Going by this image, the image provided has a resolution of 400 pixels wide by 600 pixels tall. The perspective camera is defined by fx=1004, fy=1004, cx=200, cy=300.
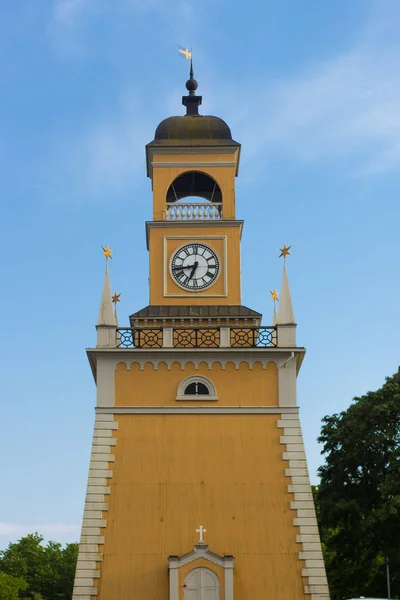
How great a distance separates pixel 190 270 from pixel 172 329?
2829 millimetres

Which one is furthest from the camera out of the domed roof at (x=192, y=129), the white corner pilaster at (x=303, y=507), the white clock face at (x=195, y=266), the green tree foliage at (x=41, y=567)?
the green tree foliage at (x=41, y=567)

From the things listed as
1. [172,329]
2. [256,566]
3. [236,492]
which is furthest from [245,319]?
[256,566]

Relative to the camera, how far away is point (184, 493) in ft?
84.7

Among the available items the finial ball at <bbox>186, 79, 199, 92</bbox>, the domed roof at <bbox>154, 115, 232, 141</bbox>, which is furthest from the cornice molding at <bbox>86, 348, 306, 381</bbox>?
the finial ball at <bbox>186, 79, 199, 92</bbox>

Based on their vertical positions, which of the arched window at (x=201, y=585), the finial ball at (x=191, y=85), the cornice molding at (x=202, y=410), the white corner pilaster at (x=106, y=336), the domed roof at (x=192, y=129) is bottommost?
the arched window at (x=201, y=585)

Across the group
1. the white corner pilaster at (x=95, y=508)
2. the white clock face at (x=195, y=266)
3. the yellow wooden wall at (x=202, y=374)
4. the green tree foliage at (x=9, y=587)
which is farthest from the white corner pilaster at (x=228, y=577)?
the green tree foliage at (x=9, y=587)

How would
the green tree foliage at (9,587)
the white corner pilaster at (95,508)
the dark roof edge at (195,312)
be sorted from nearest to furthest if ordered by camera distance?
the white corner pilaster at (95,508), the dark roof edge at (195,312), the green tree foliage at (9,587)

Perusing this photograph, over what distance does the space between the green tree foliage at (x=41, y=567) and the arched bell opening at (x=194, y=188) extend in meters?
34.7

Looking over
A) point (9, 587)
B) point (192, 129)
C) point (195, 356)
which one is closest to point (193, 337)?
point (195, 356)

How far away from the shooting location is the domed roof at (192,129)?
1236 inches

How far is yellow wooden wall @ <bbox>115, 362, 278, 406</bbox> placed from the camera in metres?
26.9

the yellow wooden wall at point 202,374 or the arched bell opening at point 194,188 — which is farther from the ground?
the arched bell opening at point 194,188

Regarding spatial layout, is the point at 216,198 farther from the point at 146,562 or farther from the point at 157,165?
the point at 146,562

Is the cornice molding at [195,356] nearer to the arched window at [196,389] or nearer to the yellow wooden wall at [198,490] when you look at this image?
the yellow wooden wall at [198,490]
